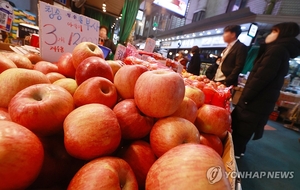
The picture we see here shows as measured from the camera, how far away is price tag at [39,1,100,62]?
1401 mm

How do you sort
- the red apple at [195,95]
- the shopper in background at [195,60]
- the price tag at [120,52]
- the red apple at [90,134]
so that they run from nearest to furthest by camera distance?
1. the red apple at [90,134]
2. the red apple at [195,95]
3. the price tag at [120,52]
4. the shopper in background at [195,60]

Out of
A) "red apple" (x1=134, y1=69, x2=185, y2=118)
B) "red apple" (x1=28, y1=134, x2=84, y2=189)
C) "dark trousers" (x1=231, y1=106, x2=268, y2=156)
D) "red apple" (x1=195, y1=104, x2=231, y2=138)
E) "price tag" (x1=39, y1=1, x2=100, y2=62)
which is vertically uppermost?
"price tag" (x1=39, y1=1, x2=100, y2=62)

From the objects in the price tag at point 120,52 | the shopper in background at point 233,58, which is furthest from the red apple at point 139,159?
the shopper in background at point 233,58

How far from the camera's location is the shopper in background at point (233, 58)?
2648 millimetres

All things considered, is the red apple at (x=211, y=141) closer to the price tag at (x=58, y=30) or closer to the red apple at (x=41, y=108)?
the red apple at (x=41, y=108)

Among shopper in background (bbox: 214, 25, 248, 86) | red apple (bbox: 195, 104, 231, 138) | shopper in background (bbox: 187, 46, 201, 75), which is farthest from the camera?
shopper in background (bbox: 187, 46, 201, 75)

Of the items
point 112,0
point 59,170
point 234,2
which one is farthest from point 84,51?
point 234,2

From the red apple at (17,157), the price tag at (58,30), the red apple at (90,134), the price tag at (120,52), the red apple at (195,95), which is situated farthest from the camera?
the price tag at (120,52)

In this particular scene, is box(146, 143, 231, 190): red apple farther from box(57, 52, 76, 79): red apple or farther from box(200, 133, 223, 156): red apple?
box(57, 52, 76, 79): red apple

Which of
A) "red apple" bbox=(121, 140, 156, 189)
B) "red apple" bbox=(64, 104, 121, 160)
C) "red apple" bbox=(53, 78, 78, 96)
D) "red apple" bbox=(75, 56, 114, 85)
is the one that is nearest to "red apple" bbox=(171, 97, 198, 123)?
"red apple" bbox=(121, 140, 156, 189)

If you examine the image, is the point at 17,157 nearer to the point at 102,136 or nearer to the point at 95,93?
the point at 102,136

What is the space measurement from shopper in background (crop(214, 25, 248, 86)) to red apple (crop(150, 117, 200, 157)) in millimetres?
2438

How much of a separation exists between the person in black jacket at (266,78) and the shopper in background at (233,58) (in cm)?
39

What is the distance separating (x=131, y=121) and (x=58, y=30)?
1.40 meters
